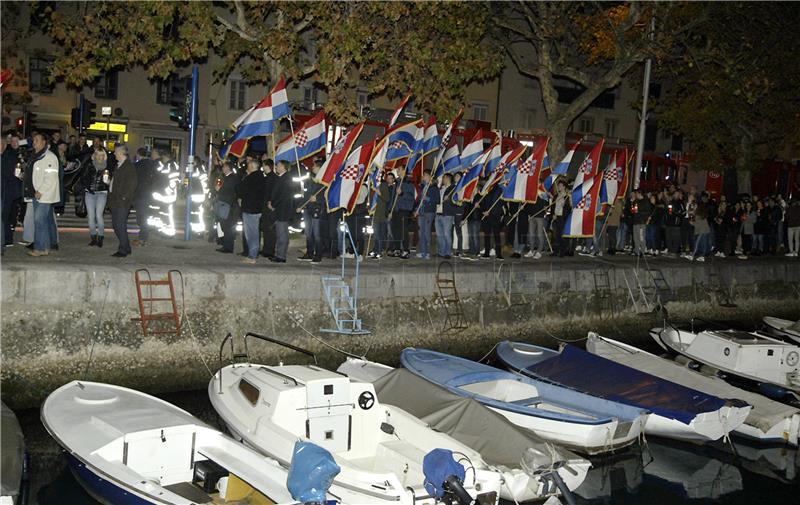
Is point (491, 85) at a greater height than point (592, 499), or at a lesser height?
greater

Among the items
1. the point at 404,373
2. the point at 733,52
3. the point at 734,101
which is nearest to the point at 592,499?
the point at 404,373

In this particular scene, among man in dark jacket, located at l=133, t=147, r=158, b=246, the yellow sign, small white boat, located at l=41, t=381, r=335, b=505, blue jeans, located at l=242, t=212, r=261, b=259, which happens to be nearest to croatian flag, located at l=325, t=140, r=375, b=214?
blue jeans, located at l=242, t=212, r=261, b=259

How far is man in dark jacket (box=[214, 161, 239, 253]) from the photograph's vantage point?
18.7m

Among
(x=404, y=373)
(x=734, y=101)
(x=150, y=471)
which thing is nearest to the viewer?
(x=150, y=471)

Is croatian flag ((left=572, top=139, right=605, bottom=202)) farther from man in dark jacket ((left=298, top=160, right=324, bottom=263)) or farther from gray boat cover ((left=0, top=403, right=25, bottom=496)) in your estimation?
gray boat cover ((left=0, top=403, right=25, bottom=496))

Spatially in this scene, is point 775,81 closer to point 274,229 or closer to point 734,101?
point 734,101

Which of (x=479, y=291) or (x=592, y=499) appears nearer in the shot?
(x=592, y=499)

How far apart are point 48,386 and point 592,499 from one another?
899cm

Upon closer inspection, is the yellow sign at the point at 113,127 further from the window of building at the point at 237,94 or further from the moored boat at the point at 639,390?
the moored boat at the point at 639,390

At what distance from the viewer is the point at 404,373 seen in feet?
45.0

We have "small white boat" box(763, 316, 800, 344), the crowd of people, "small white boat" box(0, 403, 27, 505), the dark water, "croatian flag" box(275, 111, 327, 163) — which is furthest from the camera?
"small white boat" box(763, 316, 800, 344)

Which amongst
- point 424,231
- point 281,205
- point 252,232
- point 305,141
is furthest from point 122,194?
point 424,231

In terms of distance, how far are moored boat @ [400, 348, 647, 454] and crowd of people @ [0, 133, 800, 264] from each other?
377cm

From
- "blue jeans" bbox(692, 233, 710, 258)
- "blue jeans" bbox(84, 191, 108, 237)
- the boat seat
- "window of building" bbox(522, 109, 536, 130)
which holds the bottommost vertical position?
the boat seat
